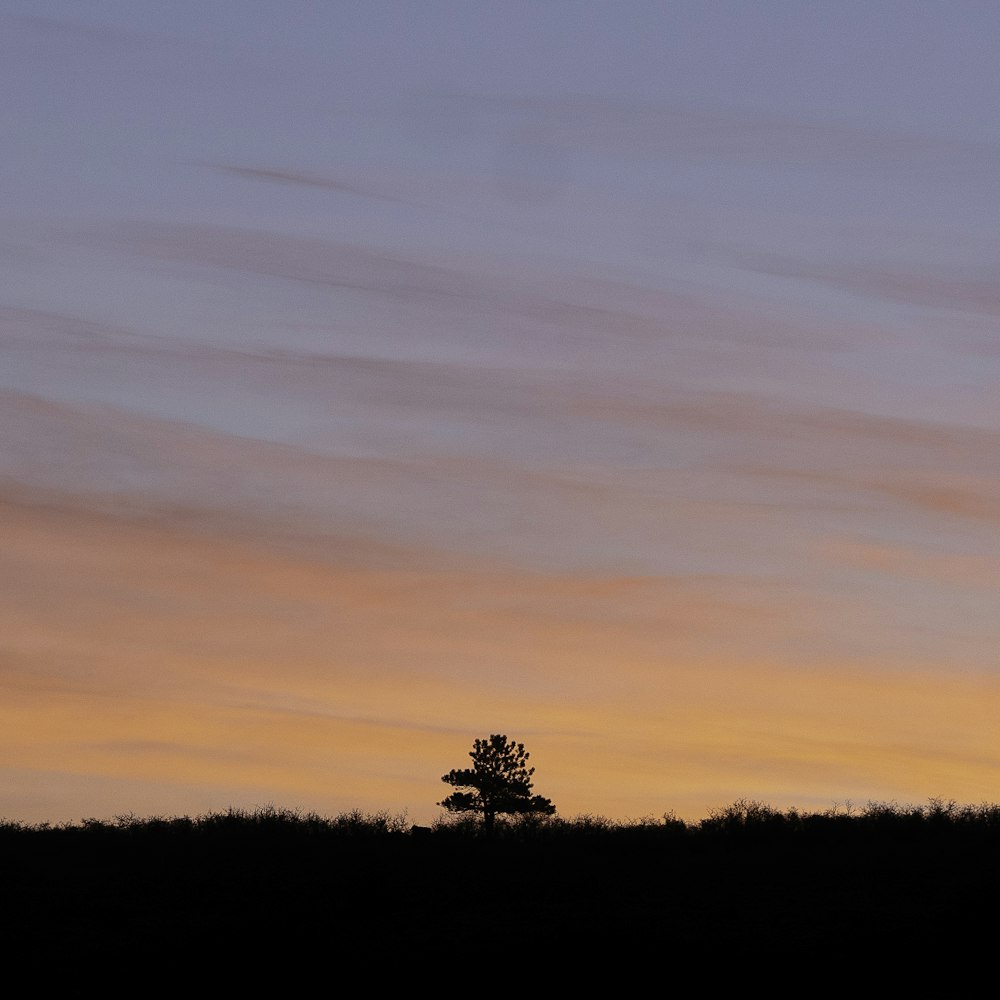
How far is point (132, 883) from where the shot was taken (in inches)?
1278

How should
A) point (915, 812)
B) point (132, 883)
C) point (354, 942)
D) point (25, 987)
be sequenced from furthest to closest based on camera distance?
point (915, 812)
point (132, 883)
point (354, 942)
point (25, 987)

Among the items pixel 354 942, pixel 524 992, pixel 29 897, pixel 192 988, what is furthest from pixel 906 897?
pixel 29 897

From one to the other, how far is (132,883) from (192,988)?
842 cm

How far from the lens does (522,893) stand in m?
29.6

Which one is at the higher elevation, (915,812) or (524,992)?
(915,812)

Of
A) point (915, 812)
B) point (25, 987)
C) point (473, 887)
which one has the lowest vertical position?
point (25, 987)

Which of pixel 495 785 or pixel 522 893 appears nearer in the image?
pixel 522 893

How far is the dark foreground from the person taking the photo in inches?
1001

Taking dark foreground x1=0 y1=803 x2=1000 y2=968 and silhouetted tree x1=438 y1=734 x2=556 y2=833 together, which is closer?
dark foreground x1=0 y1=803 x2=1000 y2=968

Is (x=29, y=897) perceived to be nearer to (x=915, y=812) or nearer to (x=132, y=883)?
(x=132, y=883)

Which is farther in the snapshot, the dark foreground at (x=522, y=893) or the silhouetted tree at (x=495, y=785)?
the silhouetted tree at (x=495, y=785)

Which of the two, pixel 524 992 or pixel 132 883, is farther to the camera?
pixel 132 883

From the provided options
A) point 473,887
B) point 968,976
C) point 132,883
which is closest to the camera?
point 968,976

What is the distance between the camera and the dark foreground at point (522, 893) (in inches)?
1001
